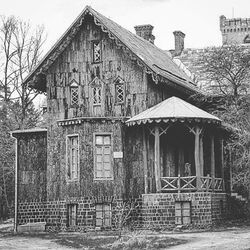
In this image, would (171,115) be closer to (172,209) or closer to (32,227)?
(172,209)

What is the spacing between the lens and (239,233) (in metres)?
24.5

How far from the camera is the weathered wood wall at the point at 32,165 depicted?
31453 mm

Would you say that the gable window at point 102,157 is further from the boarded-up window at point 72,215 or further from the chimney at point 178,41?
the chimney at point 178,41

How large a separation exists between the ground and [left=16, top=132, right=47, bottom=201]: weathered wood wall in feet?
10.5

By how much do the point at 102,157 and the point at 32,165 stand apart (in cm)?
448

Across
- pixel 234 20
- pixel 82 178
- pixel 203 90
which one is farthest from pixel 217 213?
pixel 234 20

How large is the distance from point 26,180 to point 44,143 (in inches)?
78.4

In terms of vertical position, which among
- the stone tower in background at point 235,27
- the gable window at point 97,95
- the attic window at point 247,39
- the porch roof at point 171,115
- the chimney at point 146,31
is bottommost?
the porch roof at point 171,115

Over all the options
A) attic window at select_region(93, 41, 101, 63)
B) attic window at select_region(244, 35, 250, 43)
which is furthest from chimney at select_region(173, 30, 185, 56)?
attic window at select_region(244, 35, 250, 43)

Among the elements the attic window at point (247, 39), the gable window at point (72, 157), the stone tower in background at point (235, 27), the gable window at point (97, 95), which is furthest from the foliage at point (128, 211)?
the stone tower in background at point (235, 27)

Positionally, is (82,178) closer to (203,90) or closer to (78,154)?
(78,154)

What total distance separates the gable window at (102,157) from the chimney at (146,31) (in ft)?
39.7

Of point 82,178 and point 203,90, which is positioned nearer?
point 82,178

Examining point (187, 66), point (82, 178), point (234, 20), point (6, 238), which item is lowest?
point (6, 238)
